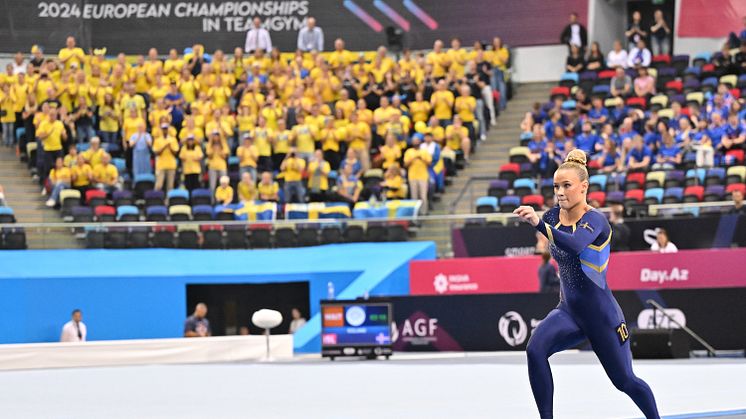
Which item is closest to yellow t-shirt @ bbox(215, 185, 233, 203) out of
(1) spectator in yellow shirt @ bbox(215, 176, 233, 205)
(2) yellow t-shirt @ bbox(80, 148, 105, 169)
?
(1) spectator in yellow shirt @ bbox(215, 176, 233, 205)

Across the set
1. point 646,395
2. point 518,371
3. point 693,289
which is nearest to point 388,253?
point 693,289

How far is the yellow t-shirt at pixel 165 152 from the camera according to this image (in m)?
27.2

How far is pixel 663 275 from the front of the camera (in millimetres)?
20953

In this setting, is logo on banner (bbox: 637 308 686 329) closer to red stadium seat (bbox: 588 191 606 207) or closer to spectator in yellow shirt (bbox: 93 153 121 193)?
red stadium seat (bbox: 588 191 606 207)

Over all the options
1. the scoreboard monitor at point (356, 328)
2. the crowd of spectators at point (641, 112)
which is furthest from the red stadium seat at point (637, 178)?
the scoreboard monitor at point (356, 328)

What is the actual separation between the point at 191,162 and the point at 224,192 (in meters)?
1.59

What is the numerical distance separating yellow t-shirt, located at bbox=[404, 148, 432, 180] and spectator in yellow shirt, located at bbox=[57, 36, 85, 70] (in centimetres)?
995

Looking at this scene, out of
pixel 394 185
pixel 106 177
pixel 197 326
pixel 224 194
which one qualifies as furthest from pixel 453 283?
pixel 106 177

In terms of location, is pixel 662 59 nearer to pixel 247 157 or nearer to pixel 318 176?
pixel 318 176

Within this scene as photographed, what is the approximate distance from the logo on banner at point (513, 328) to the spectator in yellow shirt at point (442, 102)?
9.19m

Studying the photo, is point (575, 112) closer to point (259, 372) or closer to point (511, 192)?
point (511, 192)

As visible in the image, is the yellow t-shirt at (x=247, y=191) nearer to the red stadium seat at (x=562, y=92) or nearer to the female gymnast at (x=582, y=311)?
the red stadium seat at (x=562, y=92)

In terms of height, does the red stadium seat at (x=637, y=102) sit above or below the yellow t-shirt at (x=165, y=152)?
above

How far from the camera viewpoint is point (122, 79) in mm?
30156
